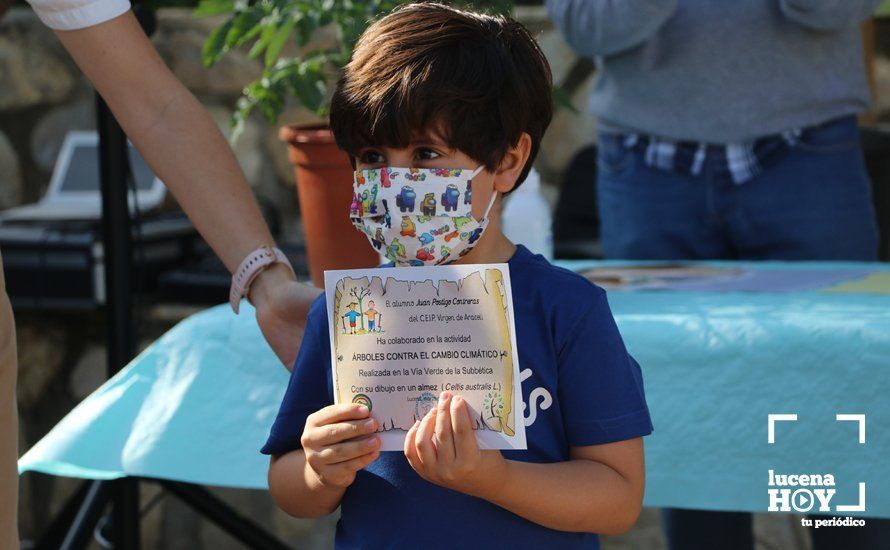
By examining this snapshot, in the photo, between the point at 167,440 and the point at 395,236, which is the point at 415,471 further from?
the point at 167,440

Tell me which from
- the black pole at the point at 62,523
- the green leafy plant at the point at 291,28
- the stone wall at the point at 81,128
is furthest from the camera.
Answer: the stone wall at the point at 81,128

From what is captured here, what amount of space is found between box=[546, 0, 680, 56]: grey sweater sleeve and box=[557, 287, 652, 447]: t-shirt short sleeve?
92cm

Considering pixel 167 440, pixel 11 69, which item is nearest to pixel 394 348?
pixel 167 440

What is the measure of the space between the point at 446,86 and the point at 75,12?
48 cm

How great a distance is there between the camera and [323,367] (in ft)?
3.74

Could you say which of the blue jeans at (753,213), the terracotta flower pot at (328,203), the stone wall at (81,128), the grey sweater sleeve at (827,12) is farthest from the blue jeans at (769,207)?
the stone wall at (81,128)

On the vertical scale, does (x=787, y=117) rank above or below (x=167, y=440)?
above

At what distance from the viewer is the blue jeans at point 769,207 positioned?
1.91 meters

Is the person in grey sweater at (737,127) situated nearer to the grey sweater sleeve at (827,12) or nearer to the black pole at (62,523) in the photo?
the grey sweater sleeve at (827,12)

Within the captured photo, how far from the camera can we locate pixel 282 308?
4.32 feet

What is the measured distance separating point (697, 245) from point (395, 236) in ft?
3.40

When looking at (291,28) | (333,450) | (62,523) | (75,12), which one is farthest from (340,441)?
(62,523)

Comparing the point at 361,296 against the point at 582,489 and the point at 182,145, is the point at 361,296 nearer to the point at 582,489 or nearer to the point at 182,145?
the point at 582,489

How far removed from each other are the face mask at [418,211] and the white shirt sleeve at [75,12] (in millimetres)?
416
